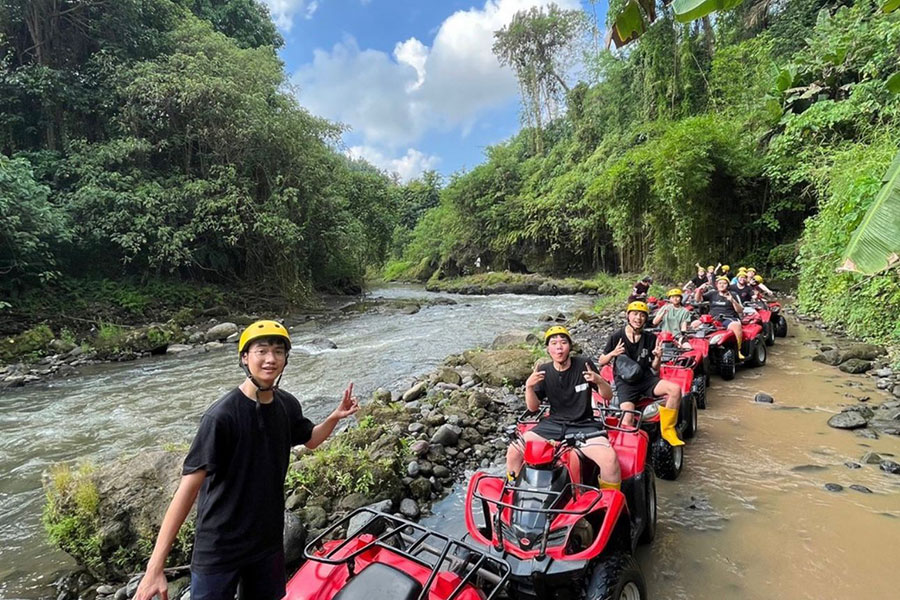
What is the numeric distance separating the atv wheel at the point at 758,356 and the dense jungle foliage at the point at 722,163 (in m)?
1.74

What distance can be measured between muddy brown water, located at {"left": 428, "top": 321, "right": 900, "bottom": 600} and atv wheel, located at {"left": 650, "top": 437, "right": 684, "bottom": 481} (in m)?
0.09

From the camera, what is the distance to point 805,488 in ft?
13.4

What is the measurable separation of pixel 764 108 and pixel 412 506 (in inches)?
719

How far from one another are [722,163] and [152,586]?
62.3 feet

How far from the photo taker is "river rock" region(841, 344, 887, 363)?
24.0 ft

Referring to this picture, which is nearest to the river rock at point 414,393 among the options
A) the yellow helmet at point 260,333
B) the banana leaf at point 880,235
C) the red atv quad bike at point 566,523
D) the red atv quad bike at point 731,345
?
the red atv quad bike at point 566,523

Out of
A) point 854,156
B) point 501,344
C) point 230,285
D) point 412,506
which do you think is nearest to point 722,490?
point 412,506

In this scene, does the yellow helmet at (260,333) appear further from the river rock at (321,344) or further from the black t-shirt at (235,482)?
the river rock at (321,344)

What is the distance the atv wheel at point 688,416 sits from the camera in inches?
194

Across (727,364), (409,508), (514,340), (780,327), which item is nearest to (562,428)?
(409,508)

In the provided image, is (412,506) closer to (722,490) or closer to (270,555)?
(270,555)

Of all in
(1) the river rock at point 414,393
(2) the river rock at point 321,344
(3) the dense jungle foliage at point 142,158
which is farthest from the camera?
(3) the dense jungle foliage at point 142,158

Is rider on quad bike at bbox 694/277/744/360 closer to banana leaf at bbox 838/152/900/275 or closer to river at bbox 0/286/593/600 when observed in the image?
river at bbox 0/286/593/600

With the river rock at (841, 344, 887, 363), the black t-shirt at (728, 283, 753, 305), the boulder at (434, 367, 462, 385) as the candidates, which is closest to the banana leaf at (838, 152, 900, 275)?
the boulder at (434, 367, 462, 385)
